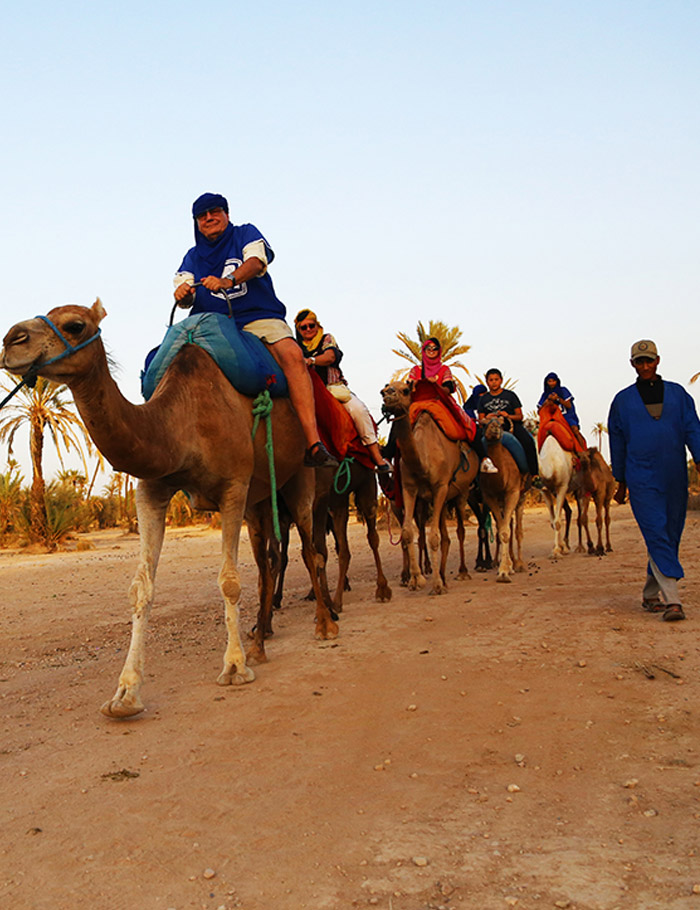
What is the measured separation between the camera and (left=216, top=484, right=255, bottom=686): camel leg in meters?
5.70

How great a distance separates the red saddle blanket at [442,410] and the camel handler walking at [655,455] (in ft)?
10.4

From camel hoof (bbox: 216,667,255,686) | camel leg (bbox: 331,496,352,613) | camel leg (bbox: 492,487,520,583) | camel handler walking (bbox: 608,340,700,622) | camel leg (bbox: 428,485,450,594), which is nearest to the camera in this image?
camel hoof (bbox: 216,667,255,686)

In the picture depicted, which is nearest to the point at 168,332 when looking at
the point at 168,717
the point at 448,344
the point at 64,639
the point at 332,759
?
the point at 168,717

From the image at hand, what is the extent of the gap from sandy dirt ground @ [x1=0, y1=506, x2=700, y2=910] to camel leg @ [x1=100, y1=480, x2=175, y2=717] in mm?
136

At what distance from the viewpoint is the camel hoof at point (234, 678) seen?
223 inches

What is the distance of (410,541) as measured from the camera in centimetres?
1016

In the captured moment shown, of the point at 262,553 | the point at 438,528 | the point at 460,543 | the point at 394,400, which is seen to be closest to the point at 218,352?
the point at 262,553

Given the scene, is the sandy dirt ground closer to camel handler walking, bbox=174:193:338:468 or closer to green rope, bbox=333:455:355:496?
green rope, bbox=333:455:355:496

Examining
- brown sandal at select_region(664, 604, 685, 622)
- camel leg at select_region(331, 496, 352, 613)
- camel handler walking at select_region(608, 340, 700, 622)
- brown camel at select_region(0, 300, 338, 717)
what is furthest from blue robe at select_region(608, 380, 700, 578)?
camel leg at select_region(331, 496, 352, 613)

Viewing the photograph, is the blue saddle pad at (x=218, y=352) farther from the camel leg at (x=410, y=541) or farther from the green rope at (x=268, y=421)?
the camel leg at (x=410, y=541)

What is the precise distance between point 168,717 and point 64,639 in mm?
3865

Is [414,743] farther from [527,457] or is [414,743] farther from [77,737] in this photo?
[527,457]

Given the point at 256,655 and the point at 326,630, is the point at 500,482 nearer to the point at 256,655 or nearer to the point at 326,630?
the point at 326,630

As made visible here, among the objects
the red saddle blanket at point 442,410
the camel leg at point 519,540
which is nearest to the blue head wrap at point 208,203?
the red saddle blanket at point 442,410
